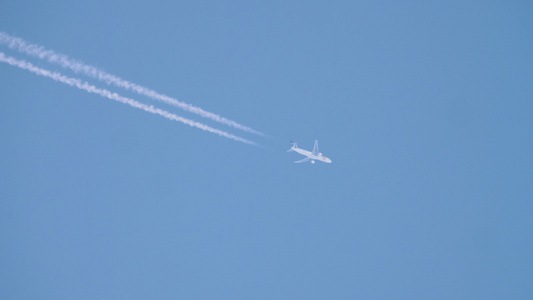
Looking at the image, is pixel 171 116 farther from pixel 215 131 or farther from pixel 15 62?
pixel 15 62

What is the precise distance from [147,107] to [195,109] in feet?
11.8

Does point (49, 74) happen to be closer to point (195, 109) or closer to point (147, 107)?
point (147, 107)

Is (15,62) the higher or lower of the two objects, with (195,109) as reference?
lower

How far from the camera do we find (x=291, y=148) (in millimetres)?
42750

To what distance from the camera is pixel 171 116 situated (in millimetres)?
38375

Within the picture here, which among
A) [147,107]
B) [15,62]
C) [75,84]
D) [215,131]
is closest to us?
[15,62]

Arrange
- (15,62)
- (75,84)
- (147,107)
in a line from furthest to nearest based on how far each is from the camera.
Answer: (147,107) < (75,84) < (15,62)

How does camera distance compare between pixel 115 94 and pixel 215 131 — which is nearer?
pixel 115 94

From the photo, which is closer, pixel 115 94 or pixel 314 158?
pixel 115 94

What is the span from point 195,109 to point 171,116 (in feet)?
7.14

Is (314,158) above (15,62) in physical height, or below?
above

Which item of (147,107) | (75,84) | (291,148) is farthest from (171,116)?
(291,148)

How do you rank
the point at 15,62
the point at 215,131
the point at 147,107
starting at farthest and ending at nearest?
the point at 215,131 → the point at 147,107 → the point at 15,62

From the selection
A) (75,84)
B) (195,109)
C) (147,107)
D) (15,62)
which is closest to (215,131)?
(195,109)
